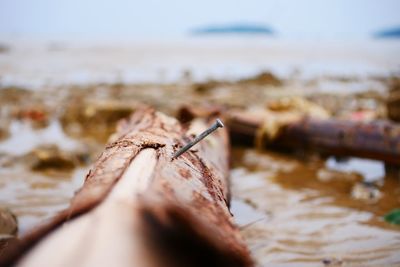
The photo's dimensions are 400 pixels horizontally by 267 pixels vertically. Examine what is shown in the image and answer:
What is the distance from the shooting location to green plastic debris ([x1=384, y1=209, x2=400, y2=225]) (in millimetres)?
3152

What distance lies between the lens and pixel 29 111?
25.1ft

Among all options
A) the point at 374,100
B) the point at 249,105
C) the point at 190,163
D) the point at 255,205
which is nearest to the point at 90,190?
the point at 190,163

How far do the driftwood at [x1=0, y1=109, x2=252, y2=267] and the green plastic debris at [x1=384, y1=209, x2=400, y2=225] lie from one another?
214cm

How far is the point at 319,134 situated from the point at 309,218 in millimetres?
1786

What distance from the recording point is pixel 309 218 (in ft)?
10.9

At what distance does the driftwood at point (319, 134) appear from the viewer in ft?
14.0

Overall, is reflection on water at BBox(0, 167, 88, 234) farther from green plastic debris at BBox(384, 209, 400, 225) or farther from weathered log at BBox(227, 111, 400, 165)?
green plastic debris at BBox(384, 209, 400, 225)

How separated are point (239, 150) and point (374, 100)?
6.18m

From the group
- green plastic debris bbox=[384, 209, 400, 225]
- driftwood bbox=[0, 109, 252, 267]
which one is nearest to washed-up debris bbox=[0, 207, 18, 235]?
driftwood bbox=[0, 109, 252, 267]

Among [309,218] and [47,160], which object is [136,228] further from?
[47,160]

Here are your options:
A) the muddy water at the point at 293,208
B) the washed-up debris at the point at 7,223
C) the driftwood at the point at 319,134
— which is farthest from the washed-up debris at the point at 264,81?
the washed-up debris at the point at 7,223

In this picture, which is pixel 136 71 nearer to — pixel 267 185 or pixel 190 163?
pixel 267 185

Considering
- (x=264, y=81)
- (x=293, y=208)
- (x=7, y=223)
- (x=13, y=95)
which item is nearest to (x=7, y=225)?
(x=7, y=223)

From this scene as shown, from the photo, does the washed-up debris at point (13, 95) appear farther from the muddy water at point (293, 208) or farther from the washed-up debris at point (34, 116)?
the muddy water at point (293, 208)
